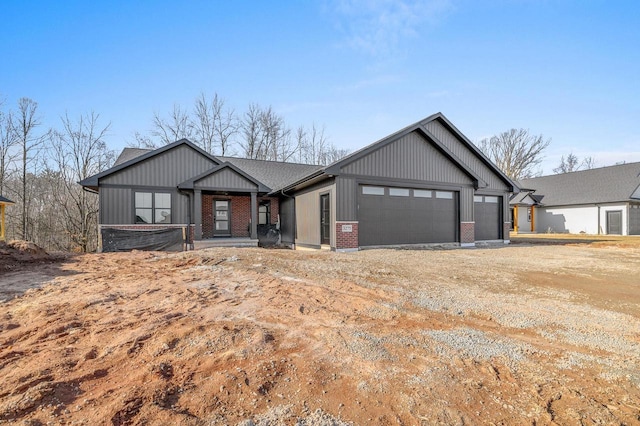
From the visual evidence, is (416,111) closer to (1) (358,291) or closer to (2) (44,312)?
(1) (358,291)

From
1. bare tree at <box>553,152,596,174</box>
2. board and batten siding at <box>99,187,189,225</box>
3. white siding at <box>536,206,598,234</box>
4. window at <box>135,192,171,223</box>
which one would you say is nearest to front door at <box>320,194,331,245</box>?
window at <box>135,192,171,223</box>

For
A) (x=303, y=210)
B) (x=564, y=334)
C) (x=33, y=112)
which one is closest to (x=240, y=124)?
(x=33, y=112)

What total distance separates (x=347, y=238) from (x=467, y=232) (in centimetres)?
649

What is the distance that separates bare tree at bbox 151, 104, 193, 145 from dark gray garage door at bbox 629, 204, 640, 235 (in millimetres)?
37604

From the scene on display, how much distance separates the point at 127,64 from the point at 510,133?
45.3 metres

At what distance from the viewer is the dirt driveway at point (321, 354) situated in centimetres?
206

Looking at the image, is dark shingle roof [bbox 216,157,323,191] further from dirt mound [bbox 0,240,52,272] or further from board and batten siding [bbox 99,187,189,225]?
dirt mound [bbox 0,240,52,272]

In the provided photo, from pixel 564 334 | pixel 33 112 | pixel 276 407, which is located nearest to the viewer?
pixel 276 407

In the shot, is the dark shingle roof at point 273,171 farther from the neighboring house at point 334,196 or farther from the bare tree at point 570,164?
the bare tree at point 570,164

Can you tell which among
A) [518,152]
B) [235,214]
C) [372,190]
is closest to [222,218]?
[235,214]

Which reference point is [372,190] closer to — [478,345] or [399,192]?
[399,192]

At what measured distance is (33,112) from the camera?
21516 mm

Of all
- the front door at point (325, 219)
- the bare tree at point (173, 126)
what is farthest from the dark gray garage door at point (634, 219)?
the bare tree at point (173, 126)

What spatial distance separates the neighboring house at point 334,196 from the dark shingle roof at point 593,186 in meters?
15.1
